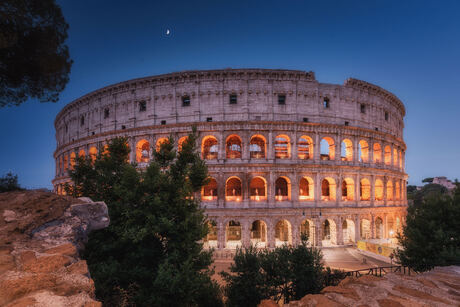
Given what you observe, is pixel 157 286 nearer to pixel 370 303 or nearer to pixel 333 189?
pixel 370 303

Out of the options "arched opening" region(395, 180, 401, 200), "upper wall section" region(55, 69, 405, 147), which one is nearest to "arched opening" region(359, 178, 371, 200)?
"arched opening" region(395, 180, 401, 200)

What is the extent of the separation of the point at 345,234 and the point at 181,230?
75.6 ft

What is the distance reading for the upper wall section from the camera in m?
23.4

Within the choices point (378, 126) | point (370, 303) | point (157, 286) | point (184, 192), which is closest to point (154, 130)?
point (184, 192)

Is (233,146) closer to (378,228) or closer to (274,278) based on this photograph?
(274,278)

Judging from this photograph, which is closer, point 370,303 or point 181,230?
point 370,303

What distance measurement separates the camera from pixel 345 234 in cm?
2523

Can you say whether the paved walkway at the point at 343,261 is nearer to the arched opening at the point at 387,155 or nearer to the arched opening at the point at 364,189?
the arched opening at the point at 364,189

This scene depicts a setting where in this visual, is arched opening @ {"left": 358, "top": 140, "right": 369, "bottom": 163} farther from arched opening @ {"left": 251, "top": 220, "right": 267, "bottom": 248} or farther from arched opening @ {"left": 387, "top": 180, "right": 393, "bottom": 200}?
arched opening @ {"left": 251, "top": 220, "right": 267, "bottom": 248}

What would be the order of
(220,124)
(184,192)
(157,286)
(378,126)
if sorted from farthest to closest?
(378,126)
(220,124)
(184,192)
(157,286)

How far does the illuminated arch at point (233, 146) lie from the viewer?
2652cm

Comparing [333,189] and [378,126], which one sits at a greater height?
[378,126]

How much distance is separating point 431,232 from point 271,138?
14.1 meters

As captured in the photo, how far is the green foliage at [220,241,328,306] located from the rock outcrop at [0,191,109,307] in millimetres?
7463
